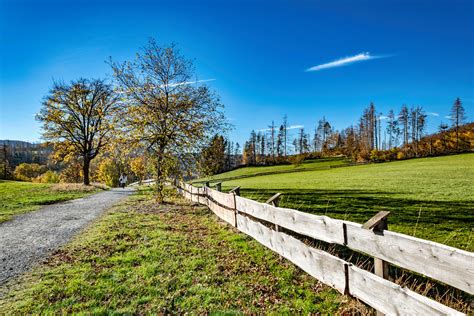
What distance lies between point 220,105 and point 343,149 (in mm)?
82143

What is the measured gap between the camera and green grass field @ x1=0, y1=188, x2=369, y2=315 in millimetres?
4023

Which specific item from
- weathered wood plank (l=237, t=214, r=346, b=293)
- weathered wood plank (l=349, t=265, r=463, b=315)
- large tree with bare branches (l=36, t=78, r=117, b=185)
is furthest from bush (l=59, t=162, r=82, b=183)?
weathered wood plank (l=349, t=265, r=463, b=315)

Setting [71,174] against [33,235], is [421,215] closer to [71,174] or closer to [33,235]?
[33,235]

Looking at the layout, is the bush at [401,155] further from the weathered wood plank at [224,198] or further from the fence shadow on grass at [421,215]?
the weathered wood plank at [224,198]

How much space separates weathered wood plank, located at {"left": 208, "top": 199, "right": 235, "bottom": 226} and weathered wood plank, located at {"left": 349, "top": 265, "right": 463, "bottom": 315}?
5223 millimetres

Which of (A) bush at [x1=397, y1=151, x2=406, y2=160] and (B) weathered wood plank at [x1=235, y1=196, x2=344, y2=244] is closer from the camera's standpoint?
(B) weathered wood plank at [x1=235, y1=196, x2=344, y2=244]

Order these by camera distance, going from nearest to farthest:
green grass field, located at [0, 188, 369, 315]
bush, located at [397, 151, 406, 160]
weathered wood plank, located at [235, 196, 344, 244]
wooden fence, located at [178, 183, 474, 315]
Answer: wooden fence, located at [178, 183, 474, 315], green grass field, located at [0, 188, 369, 315], weathered wood plank, located at [235, 196, 344, 244], bush, located at [397, 151, 406, 160]

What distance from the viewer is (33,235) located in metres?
8.22

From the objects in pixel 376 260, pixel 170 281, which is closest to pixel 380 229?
pixel 376 260

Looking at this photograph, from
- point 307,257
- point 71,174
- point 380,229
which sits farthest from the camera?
point 71,174

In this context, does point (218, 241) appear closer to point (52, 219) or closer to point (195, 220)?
point (195, 220)

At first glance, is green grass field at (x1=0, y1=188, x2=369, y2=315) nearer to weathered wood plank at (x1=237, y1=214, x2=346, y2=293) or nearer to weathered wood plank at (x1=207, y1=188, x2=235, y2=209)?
weathered wood plank at (x1=237, y1=214, x2=346, y2=293)

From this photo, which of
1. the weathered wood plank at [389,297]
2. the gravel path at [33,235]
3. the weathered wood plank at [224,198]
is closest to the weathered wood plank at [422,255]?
the weathered wood plank at [389,297]

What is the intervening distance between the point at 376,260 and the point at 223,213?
6.56 m
